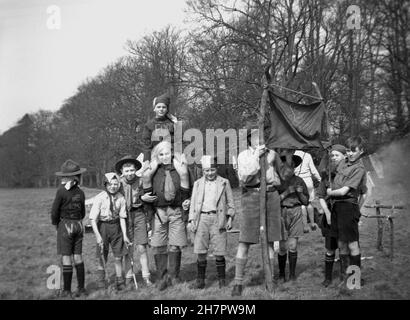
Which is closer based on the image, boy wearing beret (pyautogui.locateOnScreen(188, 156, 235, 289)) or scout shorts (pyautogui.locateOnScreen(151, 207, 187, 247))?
boy wearing beret (pyautogui.locateOnScreen(188, 156, 235, 289))

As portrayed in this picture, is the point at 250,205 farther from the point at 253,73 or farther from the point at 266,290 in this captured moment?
the point at 253,73

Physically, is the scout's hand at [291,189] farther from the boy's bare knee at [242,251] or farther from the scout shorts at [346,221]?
the boy's bare knee at [242,251]

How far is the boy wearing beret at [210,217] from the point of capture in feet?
18.1

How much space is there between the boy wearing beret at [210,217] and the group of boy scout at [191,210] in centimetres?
1

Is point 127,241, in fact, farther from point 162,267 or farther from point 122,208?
point 162,267

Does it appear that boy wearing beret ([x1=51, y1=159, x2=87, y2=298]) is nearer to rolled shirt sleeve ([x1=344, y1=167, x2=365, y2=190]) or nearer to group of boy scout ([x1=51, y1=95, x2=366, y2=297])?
group of boy scout ([x1=51, y1=95, x2=366, y2=297])

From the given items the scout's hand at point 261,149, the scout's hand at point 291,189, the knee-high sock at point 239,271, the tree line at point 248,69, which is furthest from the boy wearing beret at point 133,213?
the tree line at point 248,69

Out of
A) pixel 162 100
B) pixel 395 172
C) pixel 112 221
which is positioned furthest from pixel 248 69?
pixel 112 221

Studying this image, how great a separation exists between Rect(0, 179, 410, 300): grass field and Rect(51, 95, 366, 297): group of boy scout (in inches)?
9.6

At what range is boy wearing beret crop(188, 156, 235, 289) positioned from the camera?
5520 mm

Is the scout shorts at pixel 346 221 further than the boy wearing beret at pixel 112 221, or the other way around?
the boy wearing beret at pixel 112 221

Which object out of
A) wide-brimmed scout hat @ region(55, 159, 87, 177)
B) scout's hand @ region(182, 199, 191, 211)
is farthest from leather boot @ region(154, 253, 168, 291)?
wide-brimmed scout hat @ region(55, 159, 87, 177)
